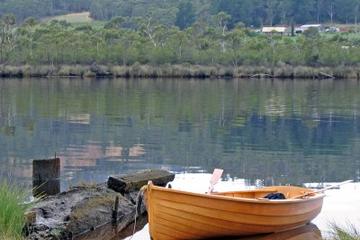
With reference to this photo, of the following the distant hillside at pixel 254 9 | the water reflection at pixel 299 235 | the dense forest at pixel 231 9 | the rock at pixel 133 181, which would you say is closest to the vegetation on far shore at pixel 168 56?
the dense forest at pixel 231 9

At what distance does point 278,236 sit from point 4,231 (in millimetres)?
7398

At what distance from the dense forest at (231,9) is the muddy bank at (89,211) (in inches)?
5277

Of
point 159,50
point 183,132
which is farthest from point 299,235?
point 159,50

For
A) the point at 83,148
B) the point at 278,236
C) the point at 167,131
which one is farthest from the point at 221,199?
the point at 167,131

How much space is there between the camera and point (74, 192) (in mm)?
20547

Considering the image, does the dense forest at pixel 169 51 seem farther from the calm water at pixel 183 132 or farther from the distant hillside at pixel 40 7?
the distant hillside at pixel 40 7

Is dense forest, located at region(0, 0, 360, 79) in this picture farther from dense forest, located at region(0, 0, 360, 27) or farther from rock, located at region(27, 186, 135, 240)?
rock, located at region(27, 186, 135, 240)

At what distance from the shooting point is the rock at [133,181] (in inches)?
854

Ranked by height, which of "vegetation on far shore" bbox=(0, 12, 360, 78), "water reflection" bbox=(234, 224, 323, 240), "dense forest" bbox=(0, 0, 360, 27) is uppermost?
"dense forest" bbox=(0, 0, 360, 27)

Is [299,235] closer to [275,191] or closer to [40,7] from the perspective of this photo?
[275,191]

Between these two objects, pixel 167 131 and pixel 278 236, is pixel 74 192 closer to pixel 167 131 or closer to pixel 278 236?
pixel 278 236

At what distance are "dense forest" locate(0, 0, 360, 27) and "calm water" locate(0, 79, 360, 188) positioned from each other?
89348 millimetres

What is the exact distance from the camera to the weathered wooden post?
72.7ft

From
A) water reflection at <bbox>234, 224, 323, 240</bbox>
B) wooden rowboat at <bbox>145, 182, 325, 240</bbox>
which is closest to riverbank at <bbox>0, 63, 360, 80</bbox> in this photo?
water reflection at <bbox>234, 224, 323, 240</bbox>
